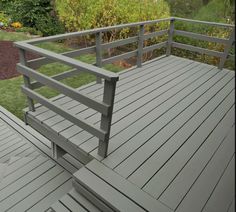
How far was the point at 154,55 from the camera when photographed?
274 inches

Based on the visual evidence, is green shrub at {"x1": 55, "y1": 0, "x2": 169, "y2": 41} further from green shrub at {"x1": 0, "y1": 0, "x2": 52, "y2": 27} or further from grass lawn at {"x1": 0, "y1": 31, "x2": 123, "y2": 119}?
green shrub at {"x1": 0, "y1": 0, "x2": 52, "y2": 27}

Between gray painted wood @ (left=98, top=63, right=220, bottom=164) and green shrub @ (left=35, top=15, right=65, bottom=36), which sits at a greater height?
gray painted wood @ (left=98, top=63, right=220, bottom=164)

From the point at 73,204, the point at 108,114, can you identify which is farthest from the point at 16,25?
the point at 73,204

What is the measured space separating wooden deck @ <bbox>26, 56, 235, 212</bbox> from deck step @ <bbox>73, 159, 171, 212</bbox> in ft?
0.08

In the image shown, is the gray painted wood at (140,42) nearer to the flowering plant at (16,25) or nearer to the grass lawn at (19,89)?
the grass lawn at (19,89)

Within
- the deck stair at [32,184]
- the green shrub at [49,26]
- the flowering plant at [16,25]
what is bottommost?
the deck stair at [32,184]

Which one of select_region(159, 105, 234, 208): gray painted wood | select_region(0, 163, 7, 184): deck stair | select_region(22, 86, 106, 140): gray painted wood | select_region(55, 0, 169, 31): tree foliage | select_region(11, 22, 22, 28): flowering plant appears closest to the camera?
select_region(159, 105, 234, 208): gray painted wood

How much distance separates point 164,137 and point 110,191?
3.18 ft

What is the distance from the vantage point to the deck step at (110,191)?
186 centimetres

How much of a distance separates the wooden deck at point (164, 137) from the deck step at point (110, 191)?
0.08ft

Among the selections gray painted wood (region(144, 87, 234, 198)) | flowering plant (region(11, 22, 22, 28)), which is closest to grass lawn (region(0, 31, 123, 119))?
gray painted wood (region(144, 87, 234, 198))

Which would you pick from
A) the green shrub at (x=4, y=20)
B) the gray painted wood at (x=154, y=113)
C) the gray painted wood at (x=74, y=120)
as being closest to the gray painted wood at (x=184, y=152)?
the gray painted wood at (x=154, y=113)

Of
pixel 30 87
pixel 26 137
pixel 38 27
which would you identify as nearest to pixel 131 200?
pixel 30 87

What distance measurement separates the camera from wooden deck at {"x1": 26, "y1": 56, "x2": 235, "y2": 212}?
2031 mm
